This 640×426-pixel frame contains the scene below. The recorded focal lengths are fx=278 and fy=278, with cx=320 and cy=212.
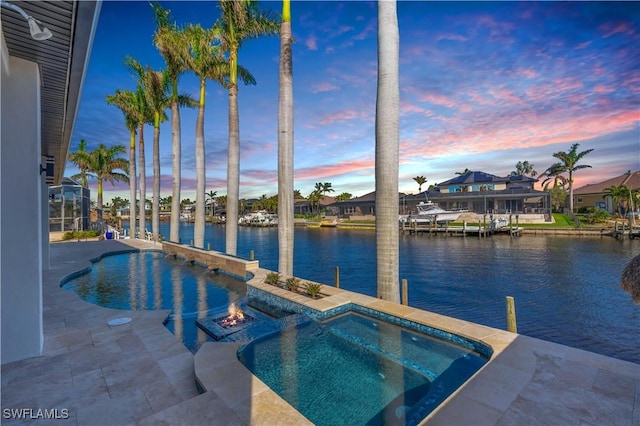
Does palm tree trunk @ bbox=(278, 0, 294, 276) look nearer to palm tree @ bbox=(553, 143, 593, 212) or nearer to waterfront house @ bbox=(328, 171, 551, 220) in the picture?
waterfront house @ bbox=(328, 171, 551, 220)

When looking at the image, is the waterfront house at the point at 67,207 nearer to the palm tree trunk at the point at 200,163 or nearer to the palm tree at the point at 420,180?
the palm tree trunk at the point at 200,163

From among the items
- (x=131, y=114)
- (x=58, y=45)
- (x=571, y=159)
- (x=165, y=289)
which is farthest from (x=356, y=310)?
(x=571, y=159)

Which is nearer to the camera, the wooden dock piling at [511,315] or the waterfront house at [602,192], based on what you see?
the wooden dock piling at [511,315]

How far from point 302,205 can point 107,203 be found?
100577 mm

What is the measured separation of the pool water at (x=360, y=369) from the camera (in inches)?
177

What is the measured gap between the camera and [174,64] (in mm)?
20203

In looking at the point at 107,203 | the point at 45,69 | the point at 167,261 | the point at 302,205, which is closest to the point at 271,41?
the point at 45,69

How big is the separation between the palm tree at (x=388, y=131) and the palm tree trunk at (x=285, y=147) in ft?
14.0

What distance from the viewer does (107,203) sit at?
130 meters

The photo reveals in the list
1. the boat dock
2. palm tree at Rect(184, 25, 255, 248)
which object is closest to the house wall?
the boat dock

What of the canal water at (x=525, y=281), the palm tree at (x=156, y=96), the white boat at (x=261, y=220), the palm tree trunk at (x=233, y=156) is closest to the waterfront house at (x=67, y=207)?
the palm tree at (x=156, y=96)

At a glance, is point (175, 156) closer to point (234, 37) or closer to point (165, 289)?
point (234, 37)

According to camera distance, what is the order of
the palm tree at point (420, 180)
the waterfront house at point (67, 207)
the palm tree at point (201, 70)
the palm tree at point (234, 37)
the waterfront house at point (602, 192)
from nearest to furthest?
the palm tree at point (234, 37)
the palm tree at point (201, 70)
the waterfront house at point (67, 207)
the waterfront house at point (602, 192)
the palm tree at point (420, 180)

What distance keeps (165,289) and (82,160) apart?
3659 centimetres
